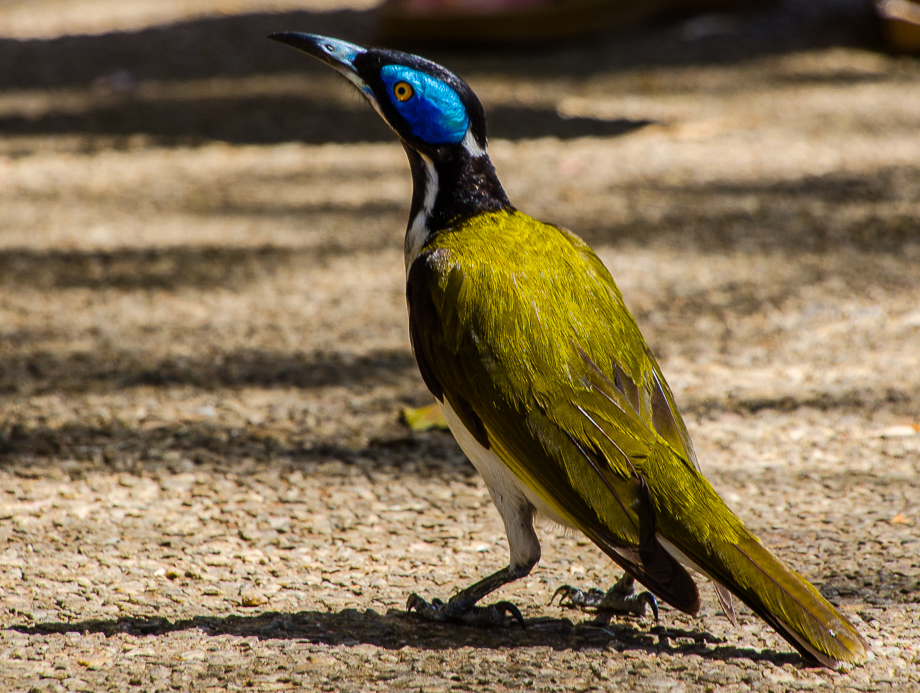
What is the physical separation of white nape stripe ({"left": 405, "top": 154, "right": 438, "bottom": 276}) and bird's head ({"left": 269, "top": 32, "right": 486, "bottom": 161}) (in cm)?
5

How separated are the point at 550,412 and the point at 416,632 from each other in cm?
74

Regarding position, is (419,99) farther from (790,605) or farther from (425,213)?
(790,605)

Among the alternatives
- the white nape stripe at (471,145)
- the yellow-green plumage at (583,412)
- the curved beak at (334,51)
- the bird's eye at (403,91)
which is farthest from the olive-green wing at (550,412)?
the curved beak at (334,51)

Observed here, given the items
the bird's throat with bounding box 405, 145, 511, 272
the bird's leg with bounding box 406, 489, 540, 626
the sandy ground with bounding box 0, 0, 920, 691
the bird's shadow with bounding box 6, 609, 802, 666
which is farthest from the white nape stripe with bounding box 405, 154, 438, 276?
the bird's shadow with bounding box 6, 609, 802, 666

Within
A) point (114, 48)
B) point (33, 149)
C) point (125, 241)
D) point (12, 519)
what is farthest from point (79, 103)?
point (12, 519)

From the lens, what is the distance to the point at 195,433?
4371 mm

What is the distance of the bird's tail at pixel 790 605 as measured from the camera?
2547 mm

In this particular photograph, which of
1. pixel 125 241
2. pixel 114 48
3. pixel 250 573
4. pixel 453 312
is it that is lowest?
pixel 250 573

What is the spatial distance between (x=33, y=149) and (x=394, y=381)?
4.69 meters

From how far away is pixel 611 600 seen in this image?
3.07 m

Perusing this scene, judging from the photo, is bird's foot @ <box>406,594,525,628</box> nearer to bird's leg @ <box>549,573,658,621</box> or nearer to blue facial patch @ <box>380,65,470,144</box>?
bird's leg @ <box>549,573,658,621</box>

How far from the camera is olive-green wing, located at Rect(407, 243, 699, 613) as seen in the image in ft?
8.85

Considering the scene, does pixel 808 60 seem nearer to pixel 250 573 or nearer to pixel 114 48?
pixel 114 48

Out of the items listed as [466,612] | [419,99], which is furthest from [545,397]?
[419,99]
